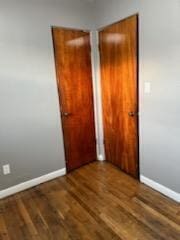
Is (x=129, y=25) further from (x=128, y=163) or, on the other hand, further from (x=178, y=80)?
(x=128, y=163)

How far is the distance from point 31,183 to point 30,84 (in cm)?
137

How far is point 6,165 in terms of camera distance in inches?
96.7

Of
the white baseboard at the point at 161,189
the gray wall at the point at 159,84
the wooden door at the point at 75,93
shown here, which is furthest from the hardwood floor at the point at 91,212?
the wooden door at the point at 75,93

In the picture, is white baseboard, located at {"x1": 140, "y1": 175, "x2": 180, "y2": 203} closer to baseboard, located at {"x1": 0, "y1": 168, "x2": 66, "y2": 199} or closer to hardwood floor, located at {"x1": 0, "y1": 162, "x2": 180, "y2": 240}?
hardwood floor, located at {"x1": 0, "y1": 162, "x2": 180, "y2": 240}

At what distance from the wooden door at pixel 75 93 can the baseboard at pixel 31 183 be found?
191 mm

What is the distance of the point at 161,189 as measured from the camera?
2.35 m

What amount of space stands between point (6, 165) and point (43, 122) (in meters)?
0.73

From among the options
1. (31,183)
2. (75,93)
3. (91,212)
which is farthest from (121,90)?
(31,183)

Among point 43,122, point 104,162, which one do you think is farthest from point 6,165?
point 104,162

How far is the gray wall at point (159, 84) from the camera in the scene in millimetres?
1973

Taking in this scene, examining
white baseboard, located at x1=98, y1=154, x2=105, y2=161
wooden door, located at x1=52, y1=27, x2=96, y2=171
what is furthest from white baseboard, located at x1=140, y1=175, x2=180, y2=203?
wooden door, located at x1=52, y1=27, x2=96, y2=171

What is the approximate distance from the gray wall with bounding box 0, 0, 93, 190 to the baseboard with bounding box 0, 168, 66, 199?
2.5 inches

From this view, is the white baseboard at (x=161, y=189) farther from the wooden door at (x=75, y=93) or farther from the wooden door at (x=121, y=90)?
the wooden door at (x=75, y=93)

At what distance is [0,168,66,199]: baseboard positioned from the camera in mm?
2490
